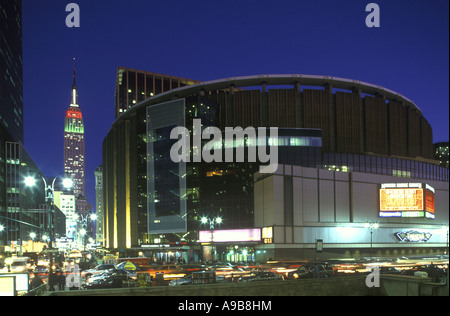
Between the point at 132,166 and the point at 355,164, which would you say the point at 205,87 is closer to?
the point at 132,166

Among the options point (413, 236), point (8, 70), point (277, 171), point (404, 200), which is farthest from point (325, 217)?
point (8, 70)

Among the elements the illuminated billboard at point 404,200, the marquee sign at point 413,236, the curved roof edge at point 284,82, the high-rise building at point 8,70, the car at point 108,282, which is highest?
the high-rise building at point 8,70

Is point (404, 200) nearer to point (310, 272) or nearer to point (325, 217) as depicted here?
point (325, 217)

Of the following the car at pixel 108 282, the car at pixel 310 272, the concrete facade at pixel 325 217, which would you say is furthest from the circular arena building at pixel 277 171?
the car at pixel 108 282

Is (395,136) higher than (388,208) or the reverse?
higher

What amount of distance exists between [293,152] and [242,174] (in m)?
12.6

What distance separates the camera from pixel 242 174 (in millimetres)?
85500

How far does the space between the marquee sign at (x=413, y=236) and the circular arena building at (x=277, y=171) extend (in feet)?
5.31

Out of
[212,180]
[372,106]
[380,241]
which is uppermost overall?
[372,106]

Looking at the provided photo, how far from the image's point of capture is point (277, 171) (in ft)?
229

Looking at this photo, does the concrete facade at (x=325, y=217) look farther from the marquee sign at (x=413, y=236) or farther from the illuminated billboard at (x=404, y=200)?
the illuminated billboard at (x=404, y=200)

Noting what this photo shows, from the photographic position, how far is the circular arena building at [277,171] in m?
72.9

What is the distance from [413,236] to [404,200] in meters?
8.35
